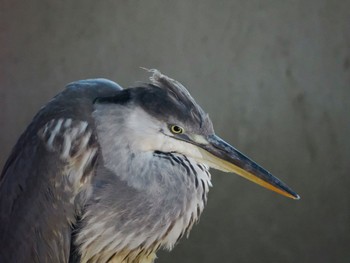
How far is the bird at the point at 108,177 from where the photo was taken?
1328mm

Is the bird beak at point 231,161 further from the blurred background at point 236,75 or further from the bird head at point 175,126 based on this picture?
the blurred background at point 236,75

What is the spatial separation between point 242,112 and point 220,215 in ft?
1.42

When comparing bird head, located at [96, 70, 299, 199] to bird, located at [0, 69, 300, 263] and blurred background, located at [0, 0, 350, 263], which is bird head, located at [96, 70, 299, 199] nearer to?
bird, located at [0, 69, 300, 263]

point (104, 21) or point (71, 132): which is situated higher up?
point (104, 21)

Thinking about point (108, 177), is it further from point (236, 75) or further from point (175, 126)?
point (236, 75)

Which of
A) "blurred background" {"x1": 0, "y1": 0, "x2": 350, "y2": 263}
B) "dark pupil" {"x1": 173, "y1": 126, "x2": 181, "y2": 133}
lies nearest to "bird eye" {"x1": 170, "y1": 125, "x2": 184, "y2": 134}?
"dark pupil" {"x1": 173, "y1": 126, "x2": 181, "y2": 133}

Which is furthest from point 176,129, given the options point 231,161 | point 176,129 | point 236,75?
point 236,75

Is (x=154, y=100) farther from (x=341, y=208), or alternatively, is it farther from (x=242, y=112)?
(x=341, y=208)

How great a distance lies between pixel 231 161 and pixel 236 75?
1.20 m

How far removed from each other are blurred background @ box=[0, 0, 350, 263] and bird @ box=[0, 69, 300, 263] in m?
1.09

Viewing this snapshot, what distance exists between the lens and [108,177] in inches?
54.1

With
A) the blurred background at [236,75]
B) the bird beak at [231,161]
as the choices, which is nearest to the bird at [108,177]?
the bird beak at [231,161]

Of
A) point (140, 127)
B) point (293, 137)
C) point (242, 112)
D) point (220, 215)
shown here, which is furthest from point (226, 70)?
point (140, 127)

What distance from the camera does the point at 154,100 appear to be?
4.27 feet
